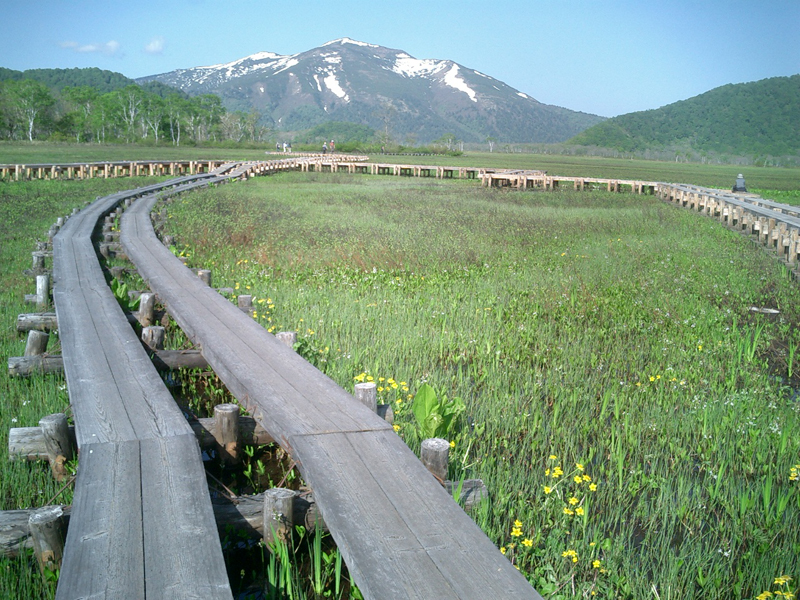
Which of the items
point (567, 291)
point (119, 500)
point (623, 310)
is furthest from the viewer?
point (567, 291)

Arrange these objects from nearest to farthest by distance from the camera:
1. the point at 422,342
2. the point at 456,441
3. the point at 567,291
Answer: the point at 456,441 < the point at 422,342 < the point at 567,291

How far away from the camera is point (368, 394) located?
13.4 ft

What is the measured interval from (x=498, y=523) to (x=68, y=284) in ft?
18.4

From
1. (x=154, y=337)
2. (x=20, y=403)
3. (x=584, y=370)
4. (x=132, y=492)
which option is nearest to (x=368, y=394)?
(x=132, y=492)

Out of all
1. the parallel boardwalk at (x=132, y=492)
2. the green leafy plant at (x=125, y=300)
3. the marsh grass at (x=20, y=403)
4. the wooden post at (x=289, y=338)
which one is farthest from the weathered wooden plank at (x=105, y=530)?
the green leafy plant at (x=125, y=300)

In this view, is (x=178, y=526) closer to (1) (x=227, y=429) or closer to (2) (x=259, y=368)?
(1) (x=227, y=429)

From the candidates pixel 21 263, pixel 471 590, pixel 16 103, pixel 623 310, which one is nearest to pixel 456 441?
pixel 471 590

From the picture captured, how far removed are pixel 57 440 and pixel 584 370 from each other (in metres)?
4.40

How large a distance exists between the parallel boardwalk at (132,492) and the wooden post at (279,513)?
0.99 feet

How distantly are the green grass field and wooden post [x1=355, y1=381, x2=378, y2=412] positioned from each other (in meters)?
0.57

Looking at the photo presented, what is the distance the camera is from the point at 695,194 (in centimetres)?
2409

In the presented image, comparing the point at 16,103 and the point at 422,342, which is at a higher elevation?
the point at 16,103

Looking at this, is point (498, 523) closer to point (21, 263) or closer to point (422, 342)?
point (422, 342)

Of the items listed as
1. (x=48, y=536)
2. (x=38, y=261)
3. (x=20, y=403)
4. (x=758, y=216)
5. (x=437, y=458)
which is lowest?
(x=20, y=403)
